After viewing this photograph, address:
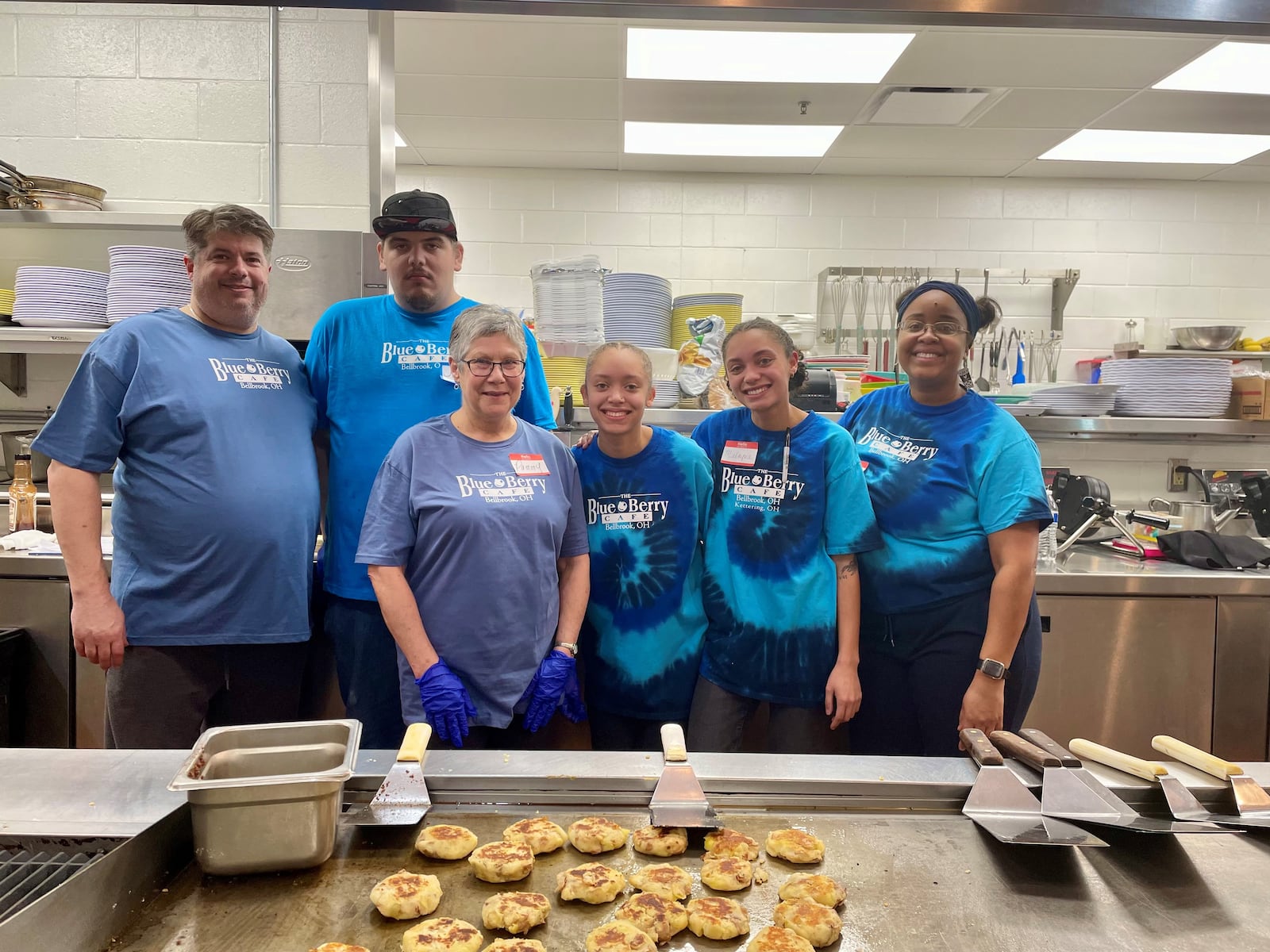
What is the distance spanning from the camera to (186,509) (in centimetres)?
191

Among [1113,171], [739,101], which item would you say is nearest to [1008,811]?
[739,101]

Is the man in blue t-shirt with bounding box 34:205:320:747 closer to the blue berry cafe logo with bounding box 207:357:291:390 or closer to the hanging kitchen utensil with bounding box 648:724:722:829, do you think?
the blue berry cafe logo with bounding box 207:357:291:390

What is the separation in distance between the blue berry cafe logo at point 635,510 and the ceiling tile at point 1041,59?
8.16 ft

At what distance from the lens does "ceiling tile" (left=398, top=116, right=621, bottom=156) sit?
174 inches

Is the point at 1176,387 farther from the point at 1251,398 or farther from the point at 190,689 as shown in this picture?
the point at 190,689

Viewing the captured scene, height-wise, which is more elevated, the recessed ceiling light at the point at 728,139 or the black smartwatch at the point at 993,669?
the recessed ceiling light at the point at 728,139

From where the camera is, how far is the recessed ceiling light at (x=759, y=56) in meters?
3.36

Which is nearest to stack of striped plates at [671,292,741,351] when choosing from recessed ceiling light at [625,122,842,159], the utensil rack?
recessed ceiling light at [625,122,842,159]

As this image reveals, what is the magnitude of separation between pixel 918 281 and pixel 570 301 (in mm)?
2670

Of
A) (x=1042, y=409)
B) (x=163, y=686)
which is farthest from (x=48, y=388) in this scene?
(x=1042, y=409)

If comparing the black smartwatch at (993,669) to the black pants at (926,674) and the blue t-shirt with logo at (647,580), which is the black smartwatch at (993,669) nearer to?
the black pants at (926,674)

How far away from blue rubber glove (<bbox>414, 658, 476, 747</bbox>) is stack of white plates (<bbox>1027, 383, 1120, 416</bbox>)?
337 centimetres

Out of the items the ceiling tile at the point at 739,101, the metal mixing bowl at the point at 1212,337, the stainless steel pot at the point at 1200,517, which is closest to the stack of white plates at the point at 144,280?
the ceiling tile at the point at 739,101

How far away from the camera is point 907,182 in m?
5.12
